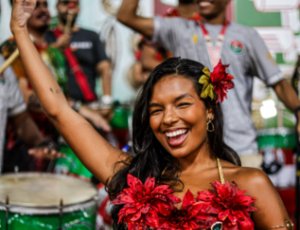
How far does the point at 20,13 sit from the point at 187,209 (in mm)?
1176

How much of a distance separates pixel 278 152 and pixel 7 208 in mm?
2790

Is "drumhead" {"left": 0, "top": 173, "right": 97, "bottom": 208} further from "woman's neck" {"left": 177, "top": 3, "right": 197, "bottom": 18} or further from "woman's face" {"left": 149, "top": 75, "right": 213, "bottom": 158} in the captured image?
"woman's neck" {"left": 177, "top": 3, "right": 197, "bottom": 18}

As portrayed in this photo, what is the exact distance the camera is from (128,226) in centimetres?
159

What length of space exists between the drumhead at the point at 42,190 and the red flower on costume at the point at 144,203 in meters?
0.60

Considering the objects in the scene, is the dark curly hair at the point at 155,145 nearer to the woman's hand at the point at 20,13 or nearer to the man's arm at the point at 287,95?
the woman's hand at the point at 20,13

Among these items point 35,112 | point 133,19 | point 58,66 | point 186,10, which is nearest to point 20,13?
point 133,19

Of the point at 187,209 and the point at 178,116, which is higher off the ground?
the point at 178,116

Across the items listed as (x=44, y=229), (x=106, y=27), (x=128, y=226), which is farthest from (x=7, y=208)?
(x=106, y=27)

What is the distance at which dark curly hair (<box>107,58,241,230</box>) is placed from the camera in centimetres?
181

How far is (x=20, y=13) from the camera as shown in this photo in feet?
5.71

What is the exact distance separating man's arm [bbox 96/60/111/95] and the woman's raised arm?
2.76 m

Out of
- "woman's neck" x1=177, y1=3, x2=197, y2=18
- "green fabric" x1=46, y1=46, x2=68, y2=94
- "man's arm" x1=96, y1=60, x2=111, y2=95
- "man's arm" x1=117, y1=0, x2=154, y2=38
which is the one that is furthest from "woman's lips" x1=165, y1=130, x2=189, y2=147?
"man's arm" x1=96, y1=60, x2=111, y2=95

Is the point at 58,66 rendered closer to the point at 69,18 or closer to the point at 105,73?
the point at 105,73

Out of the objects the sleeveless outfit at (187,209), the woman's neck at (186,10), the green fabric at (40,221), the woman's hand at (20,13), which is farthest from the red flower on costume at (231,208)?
the woman's neck at (186,10)
